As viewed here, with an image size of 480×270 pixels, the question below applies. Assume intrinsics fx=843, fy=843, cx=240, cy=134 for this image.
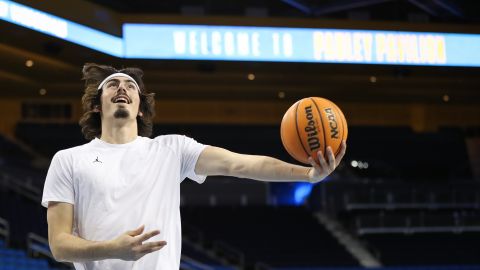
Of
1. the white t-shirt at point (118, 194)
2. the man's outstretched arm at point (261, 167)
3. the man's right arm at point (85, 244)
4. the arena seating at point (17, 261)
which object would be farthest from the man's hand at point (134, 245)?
the arena seating at point (17, 261)

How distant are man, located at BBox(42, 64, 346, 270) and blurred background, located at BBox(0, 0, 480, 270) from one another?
1012cm

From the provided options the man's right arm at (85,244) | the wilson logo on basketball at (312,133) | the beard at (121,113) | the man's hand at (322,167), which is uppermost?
the beard at (121,113)

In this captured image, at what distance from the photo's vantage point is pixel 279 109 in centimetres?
2400

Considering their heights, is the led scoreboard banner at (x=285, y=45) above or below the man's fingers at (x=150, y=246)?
above

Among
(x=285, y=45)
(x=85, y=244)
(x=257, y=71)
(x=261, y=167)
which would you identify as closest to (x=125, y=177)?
(x=85, y=244)

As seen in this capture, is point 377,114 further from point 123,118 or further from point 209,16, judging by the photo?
point 123,118

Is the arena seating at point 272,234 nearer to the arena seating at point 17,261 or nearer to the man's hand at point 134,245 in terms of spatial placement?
the arena seating at point 17,261

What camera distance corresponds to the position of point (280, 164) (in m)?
3.36

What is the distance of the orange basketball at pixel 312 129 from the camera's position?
3408 mm

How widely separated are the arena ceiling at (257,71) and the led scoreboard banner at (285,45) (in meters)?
0.47

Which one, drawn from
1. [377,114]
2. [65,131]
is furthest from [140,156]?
[377,114]

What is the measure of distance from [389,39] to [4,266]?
9623mm

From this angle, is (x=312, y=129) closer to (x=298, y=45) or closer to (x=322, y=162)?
(x=322, y=162)

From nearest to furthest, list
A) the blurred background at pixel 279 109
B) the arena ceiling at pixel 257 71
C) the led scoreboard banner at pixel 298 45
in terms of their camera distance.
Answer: the blurred background at pixel 279 109, the led scoreboard banner at pixel 298 45, the arena ceiling at pixel 257 71
